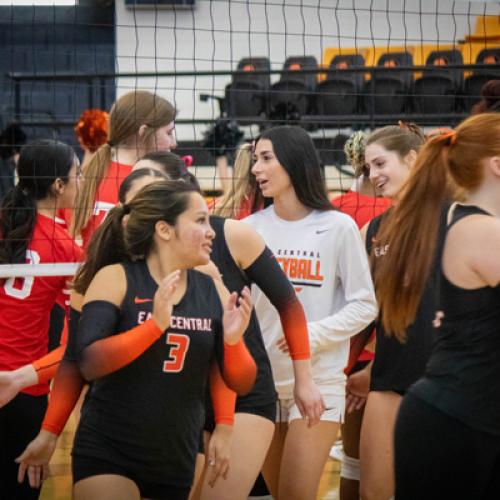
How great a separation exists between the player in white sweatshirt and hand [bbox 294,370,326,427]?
0.27 meters

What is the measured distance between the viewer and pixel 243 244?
347 centimetres

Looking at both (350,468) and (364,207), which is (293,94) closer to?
(364,207)

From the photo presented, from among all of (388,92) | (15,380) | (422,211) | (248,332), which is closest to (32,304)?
(15,380)

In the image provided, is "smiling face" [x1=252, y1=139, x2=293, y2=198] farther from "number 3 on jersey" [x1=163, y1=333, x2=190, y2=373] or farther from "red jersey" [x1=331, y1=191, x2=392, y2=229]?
"number 3 on jersey" [x1=163, y1=333, x2=190, y2=373]

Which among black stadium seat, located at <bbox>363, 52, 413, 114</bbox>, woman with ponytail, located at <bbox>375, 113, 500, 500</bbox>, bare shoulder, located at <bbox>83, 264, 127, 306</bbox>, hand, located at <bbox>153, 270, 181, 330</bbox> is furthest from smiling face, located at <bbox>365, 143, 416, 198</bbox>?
black stadium seat, located at <bbox>363, 52, 413, 114</bbox>

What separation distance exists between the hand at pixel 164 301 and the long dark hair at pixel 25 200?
148 centimetres


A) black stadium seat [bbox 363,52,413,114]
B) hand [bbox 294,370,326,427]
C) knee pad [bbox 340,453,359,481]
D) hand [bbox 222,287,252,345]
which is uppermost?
black stadium seat [bbox 363,52,413,114]

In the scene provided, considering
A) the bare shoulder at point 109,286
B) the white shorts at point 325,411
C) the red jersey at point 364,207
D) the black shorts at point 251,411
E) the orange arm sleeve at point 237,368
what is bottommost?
the white shorts at point 325,411

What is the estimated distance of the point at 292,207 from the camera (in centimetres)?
398

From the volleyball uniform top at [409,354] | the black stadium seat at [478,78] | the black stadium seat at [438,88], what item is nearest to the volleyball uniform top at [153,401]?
the volleyball uniform top at [409,354]

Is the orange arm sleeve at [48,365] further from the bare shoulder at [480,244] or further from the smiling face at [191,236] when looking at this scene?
the bare shoulder at [480,244]

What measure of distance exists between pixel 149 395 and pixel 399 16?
10.7 m

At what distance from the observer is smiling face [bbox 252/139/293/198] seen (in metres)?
3.93

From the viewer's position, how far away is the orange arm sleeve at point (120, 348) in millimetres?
2732
